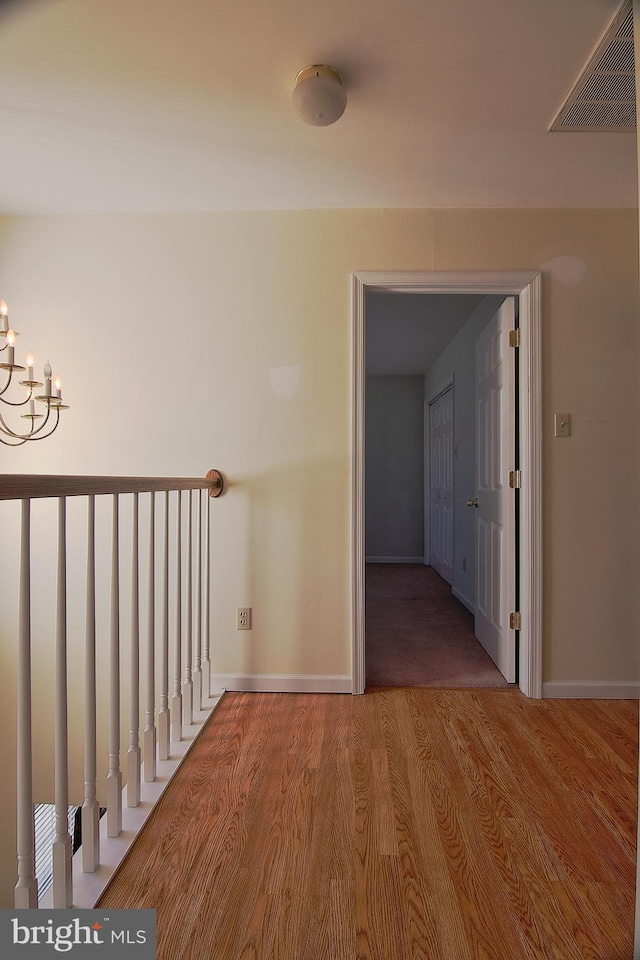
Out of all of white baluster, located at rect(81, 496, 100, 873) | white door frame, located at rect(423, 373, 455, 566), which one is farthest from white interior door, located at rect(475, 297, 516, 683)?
white door frame, located at rect(423, 373, 455, 566)

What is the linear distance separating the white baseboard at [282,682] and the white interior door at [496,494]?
855 mm

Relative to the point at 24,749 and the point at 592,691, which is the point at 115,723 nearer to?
the point at 24,749

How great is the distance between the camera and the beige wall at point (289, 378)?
2.21 metres

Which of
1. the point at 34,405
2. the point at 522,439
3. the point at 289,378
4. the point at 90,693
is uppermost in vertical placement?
the point at 289,378

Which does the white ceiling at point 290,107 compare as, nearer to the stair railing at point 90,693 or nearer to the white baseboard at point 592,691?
the stair railing at point 90,693

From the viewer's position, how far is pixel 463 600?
4.00 m

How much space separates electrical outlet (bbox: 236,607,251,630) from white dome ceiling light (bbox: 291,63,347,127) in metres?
2.00

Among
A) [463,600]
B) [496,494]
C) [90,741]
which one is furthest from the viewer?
[463,600]

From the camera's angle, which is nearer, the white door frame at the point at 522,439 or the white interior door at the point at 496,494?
the white door frame at the point at 522,439

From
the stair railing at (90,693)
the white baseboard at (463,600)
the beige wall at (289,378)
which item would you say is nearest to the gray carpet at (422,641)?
the white baseboard at (463,600)

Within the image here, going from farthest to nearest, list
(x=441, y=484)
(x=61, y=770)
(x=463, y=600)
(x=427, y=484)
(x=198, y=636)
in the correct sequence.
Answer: (x=427, y=484) → (x=441, y=484) → (x=463, y=600) → (x=198, y=636) → (x=61, y=770)

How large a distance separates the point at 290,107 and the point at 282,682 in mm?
2347

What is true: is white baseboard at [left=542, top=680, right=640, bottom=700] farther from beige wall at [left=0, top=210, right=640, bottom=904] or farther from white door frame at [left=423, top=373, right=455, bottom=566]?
white door frame at [left=423, top=373, right=455, bottom=566]

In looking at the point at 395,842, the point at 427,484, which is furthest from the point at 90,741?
the point at 427,484
